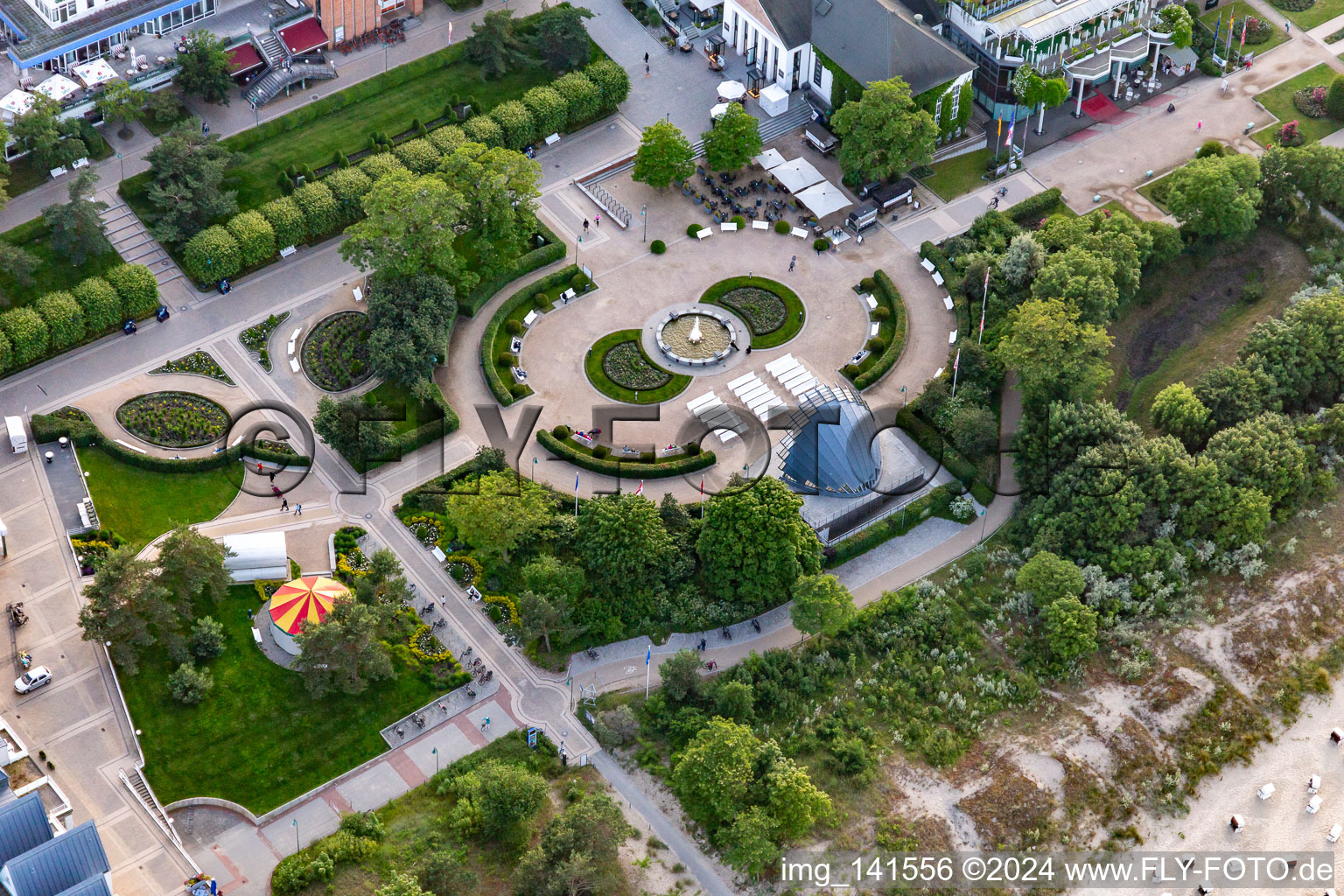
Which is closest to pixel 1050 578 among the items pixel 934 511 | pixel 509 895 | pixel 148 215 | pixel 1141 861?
pixel 934 511

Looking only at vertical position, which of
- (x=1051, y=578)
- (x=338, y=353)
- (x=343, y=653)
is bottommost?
(x=1051, y=578)

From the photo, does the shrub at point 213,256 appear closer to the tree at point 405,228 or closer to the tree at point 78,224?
the tree at point 78,224

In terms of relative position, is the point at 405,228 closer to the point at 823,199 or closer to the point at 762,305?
the point at 762,305

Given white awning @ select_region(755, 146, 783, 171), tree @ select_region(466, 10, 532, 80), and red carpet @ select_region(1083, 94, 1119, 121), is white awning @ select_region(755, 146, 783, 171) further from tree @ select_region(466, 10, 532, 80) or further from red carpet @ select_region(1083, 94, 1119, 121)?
red carpet @ select_region(1083, 94, 1119, 121)

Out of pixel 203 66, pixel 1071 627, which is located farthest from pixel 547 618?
pixel 203 66

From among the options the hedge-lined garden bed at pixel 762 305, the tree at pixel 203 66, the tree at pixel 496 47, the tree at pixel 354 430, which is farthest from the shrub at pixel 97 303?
the hedge-lined garden bed at pixel 762 305

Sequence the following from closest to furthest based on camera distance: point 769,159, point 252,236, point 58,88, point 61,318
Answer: point 61,318
point 252,236
point 58,88
point 769,159

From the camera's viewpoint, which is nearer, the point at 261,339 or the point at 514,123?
the point at 261,339
